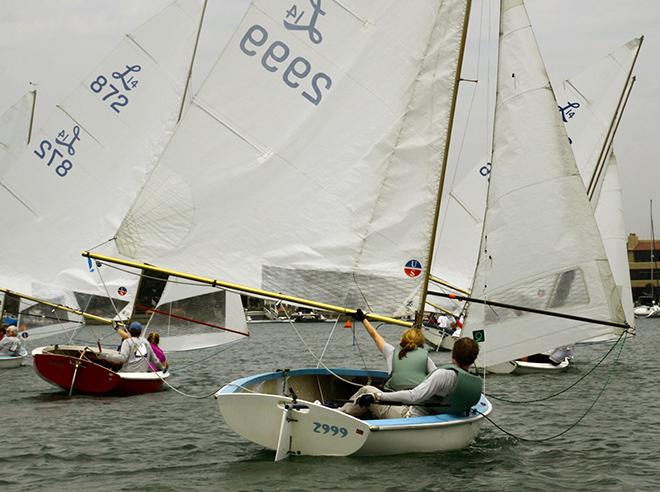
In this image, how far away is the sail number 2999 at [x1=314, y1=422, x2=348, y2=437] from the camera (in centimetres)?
1212

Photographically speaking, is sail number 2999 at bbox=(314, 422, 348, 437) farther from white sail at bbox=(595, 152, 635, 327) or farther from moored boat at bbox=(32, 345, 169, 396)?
white sail at bbox=(595, 152, 635, 327)

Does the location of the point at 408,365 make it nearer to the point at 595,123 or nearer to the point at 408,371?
the point at 408,371

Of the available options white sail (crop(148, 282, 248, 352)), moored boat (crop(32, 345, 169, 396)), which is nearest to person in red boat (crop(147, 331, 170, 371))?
moored boat (crop(32, 345, 169, 396))

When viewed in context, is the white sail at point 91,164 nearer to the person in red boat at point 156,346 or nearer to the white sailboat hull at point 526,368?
the person in red boat at point 156,346

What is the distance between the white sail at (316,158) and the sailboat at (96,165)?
9389 mm

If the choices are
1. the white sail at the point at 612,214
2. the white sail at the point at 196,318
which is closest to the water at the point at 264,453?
the white sail at the point at 196,318

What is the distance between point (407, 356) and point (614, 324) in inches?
105

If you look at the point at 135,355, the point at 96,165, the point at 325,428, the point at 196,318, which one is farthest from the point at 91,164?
the point at 325,428

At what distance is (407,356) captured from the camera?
13.3 m

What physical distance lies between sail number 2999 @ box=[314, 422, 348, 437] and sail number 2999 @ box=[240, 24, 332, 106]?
4.79 meters

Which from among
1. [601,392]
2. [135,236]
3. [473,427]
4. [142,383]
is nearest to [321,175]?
[135,236]

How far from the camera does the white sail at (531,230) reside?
13.8 m

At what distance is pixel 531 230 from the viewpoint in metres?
14.1

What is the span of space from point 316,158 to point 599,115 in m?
14.5
